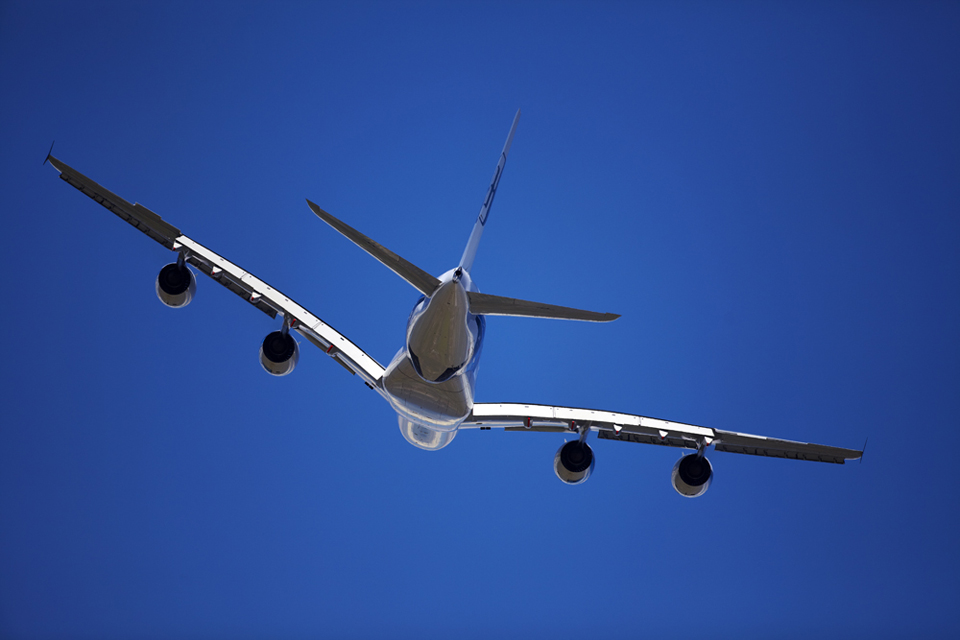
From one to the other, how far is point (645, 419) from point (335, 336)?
390 inches

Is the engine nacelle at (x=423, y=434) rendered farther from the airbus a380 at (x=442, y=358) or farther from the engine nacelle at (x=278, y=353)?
the engine nacelle at (x=278, y=353)

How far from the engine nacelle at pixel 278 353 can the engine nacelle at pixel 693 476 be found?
1204cm

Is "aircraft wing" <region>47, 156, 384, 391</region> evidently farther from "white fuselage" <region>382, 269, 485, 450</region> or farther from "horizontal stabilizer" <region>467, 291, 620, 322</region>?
"horizontal stabilizer" <region>467, 291, 620, 322</region>

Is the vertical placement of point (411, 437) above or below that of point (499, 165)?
below

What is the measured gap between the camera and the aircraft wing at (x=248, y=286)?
18797 millimetres

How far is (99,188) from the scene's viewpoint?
18.4 m

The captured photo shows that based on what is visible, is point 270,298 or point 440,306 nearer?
point 440,306

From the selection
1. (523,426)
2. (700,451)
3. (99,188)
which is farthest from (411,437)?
(99,188)

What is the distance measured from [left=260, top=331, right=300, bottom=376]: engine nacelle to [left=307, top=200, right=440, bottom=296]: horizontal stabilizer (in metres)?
7.10

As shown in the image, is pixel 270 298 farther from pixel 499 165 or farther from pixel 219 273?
pixel 499 165

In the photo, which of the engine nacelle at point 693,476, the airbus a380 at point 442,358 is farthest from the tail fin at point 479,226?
the engine nacelle at point 693,476

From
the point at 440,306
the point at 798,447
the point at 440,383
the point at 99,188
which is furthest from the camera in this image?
the point at 798,447

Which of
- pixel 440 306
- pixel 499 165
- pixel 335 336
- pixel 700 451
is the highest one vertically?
pixel 499 165

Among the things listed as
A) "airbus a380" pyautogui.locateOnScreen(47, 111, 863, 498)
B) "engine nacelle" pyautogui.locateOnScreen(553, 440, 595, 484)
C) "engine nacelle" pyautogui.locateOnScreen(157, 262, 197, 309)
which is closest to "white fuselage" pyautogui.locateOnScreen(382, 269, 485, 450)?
"airbus a380" pyautogui.locateOnScreen(47, 111, 863, 498)
